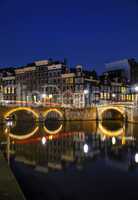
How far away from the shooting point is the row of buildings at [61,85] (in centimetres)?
7219

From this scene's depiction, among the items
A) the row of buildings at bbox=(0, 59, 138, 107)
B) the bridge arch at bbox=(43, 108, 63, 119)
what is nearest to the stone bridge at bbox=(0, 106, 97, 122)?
the bridge arch at bbox=(43, 108, 63, 119)

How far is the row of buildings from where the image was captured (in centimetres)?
7219

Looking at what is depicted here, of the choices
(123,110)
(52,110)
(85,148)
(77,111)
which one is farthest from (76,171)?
(77,111)

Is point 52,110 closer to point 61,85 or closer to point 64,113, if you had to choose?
point 64,113

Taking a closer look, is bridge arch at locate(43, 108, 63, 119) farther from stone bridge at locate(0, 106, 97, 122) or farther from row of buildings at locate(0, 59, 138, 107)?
row of buildings at locate(0, 59, 138, 107)

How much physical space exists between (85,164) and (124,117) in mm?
48185

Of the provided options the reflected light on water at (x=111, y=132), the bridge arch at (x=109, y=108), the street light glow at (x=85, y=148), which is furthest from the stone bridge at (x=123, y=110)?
the street light glow at (x=85, y=148)

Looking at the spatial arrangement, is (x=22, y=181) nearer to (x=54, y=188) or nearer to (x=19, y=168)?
(x=54, y=188)

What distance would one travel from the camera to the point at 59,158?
2155cm

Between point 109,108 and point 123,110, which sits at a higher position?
point 109,108

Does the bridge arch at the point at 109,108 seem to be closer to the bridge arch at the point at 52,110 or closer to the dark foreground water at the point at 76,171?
the bridge arch at the point at 52,110

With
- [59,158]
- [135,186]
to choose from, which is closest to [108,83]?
[59,158]

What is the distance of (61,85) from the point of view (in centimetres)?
7319

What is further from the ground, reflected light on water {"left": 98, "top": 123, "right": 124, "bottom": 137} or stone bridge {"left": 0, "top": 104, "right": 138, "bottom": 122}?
stone bridge {"left": 0, "top": 104, "right": 138, "bottom": 122}
